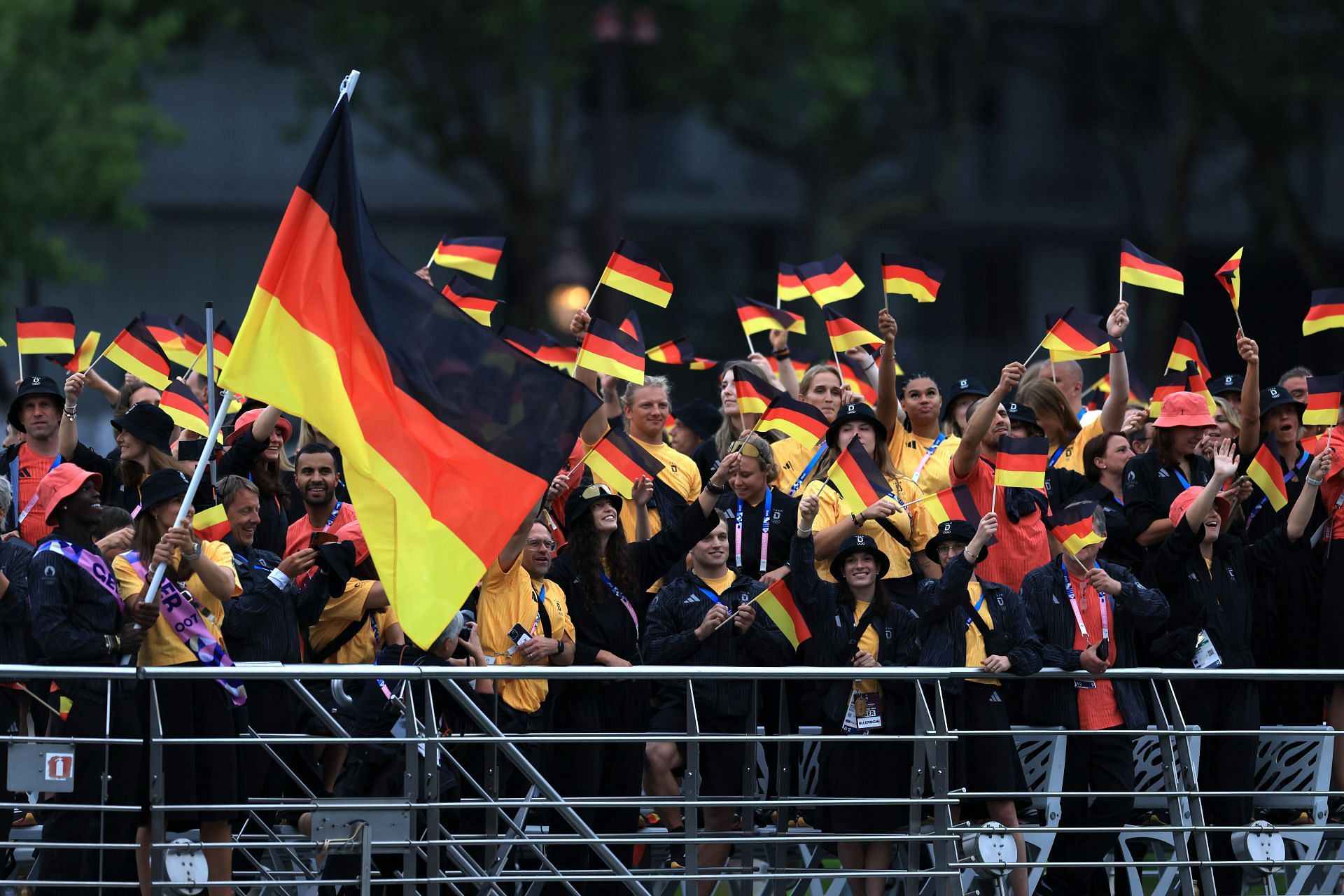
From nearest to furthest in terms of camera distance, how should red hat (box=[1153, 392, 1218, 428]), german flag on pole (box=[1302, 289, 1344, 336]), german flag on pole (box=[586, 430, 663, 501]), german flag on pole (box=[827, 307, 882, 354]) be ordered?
german flag on pole (box=[586, 430, 663, 501]) → red hat (box=[1153, 392, 1218, 428]) → german flag on pole (box=[1302, 289, 1344, 336]) → german flag on pole (box=[827, 307, 882, 354])

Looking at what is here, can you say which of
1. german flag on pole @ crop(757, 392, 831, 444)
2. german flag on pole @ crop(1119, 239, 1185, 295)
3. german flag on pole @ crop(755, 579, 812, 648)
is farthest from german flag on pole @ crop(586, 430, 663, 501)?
german flag on pole @ crop(1119, 239, 1185, 295)

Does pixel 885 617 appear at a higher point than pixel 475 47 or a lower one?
lower

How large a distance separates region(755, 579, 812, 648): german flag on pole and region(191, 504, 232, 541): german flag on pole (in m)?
2.69

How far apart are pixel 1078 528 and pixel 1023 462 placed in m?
0.42

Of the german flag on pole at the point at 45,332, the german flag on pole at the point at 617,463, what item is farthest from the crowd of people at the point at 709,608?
the german flag on pole at the point at 45,332

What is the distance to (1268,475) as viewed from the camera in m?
11.6

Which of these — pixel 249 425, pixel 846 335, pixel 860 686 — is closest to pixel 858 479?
pixel 860 686

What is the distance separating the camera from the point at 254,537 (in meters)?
11.0

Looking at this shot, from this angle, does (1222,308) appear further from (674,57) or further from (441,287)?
(441,287)

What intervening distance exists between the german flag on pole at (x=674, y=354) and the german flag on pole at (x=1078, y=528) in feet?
13.9

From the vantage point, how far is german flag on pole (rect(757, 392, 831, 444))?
11445 mm

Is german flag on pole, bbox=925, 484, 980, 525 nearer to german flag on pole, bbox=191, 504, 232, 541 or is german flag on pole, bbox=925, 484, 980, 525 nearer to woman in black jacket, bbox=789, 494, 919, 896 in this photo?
woman in black jacket, bbox=789, 494, 919, 896

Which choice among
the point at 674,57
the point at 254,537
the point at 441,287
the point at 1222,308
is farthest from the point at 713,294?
the point at 254,537

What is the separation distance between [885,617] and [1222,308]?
33263mm
